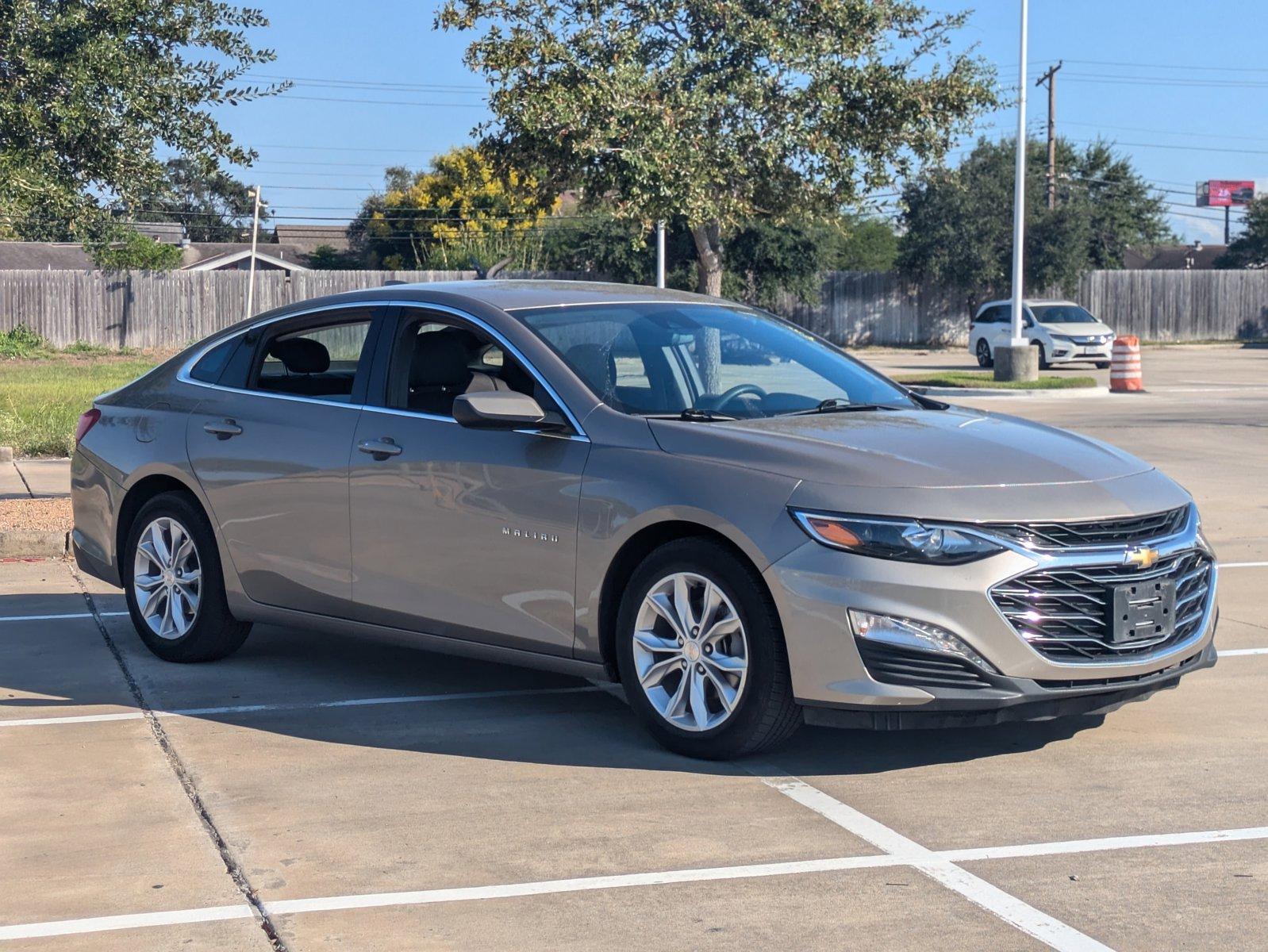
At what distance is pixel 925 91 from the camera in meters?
20.9

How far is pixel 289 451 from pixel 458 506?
1.04 m

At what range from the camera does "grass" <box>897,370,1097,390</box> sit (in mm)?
28375

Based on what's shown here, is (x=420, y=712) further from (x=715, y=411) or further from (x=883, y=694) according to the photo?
(x=883, y=694)

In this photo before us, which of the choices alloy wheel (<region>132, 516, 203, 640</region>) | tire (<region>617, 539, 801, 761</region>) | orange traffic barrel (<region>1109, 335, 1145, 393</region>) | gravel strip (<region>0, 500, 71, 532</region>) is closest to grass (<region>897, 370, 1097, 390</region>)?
orange traffic barrel (<region>1109, 335, 1145, 393</region>)

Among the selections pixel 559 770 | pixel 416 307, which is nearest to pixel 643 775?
pixel 559 770

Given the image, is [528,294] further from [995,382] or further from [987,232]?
[987,232]

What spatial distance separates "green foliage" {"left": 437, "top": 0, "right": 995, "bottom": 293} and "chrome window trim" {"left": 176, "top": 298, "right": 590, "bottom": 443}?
40.4 ft

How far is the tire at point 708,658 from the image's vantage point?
5.54 meters

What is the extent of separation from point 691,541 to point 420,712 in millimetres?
1618

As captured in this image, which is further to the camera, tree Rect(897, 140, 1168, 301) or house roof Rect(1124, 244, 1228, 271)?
house roof Rect(1124, 244, 1228, 271)

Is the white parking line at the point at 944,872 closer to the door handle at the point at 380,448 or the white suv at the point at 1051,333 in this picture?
the door handle at the point at 380,448

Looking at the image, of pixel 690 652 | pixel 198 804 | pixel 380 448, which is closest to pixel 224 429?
pixel 380 448

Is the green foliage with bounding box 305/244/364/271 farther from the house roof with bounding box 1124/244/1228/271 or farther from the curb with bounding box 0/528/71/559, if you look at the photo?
the curb with bounding box 0/528/71/559

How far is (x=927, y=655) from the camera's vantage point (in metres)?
5.29
